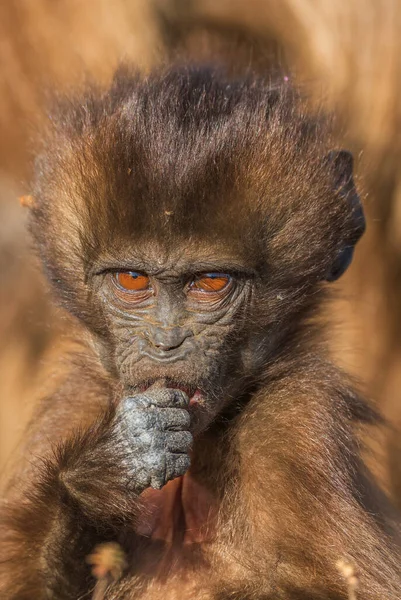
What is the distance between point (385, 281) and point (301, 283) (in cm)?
343

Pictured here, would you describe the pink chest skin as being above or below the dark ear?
below

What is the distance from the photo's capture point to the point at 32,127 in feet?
17.9

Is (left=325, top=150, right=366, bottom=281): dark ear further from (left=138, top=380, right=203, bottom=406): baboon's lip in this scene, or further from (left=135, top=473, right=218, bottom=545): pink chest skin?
(left=135, top=473, right=218, bottom=545): pink chest skin

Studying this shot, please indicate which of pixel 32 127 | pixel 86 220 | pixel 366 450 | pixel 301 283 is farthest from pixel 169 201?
pixel 32 127

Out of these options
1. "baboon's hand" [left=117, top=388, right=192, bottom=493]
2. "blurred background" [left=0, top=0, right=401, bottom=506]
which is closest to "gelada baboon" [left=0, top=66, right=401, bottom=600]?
"baboon's hand" [left=117, top=388, right=192, bottom=493]

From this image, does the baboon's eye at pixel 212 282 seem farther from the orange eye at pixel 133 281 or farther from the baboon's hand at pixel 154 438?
the baboon's hand at pixel 154 438

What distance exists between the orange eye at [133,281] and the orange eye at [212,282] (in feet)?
0.66

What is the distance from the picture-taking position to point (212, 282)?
13.4 ft

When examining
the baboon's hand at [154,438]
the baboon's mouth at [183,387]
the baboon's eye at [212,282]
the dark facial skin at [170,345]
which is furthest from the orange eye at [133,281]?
the baboon's hand at [154,438]

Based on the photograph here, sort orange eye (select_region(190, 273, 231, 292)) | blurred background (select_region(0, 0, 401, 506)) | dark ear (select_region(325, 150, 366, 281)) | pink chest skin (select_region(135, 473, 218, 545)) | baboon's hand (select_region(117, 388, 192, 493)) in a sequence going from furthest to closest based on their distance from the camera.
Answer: blurred background (select_region(0, 0, 401, 506))
dark ear (select_region(325, 150, 366, 281))
pink chest skin (select_region(135, 473, 218, 545))
orange eye (select_region(190, 273, 231, 292))
baboon's hand (select_region(117, 388, 192, 493))

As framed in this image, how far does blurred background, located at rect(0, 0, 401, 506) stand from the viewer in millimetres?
6867

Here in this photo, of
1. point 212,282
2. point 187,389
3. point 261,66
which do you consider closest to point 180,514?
point 187,389

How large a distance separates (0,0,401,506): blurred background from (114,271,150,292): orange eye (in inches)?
86.2

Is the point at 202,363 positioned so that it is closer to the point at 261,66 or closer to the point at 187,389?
the point at 187,389
